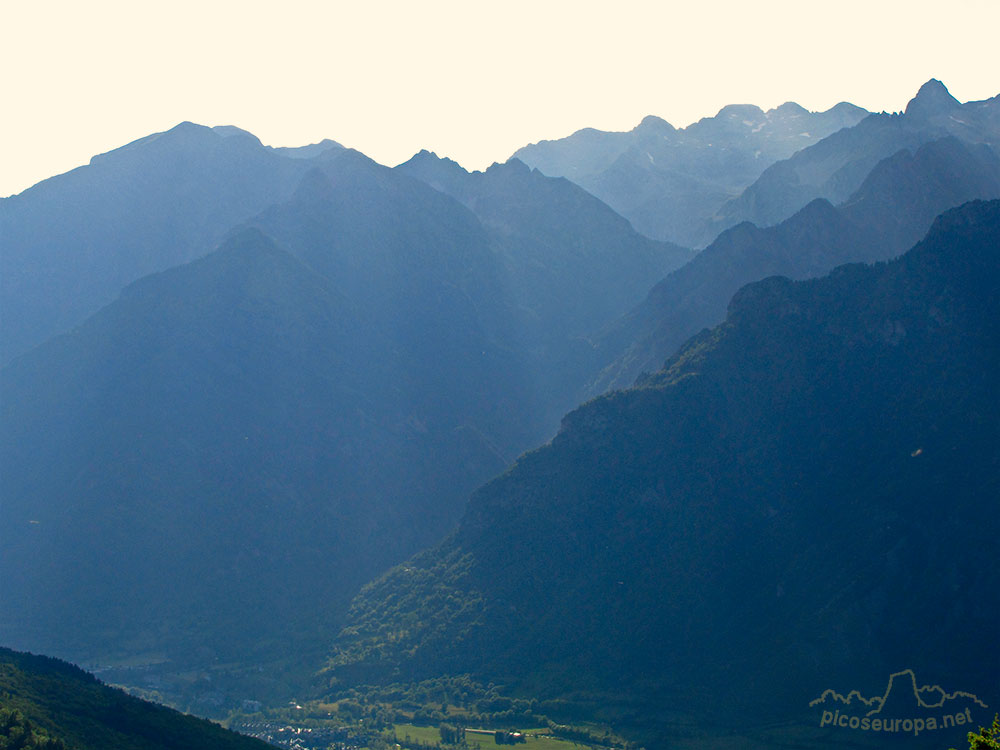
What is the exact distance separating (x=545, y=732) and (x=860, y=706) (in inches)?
1744

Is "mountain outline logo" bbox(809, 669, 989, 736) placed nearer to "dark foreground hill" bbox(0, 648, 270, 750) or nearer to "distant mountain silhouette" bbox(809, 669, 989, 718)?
"distant mountain silhouette" bbox(809, 669, 989, 718)

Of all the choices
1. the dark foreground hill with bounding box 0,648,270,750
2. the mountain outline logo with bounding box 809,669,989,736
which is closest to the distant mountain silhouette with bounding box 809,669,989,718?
the mountain outline logo with bounding box 809,669,989,736

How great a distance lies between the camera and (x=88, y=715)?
406 feet

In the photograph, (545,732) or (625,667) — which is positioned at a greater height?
(625,667)

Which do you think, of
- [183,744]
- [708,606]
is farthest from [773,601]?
[183,744]

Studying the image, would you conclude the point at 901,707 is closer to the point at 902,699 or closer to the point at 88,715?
the point at 902,699

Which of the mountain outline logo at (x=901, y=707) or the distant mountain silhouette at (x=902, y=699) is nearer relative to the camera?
the mountain outline logo at (x=901, y=707)

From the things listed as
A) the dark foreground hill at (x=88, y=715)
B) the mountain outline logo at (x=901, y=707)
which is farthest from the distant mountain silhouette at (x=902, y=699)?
the dark foreground hill at (x=88, y=715)

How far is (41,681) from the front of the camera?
127500mm

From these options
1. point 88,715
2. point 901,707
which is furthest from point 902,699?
point 88,715

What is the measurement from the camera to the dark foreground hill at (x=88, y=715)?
379 feet

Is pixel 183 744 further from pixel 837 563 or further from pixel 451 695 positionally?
pixel 837 563

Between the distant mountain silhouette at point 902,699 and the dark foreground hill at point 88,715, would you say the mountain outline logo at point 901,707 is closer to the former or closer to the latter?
the distant mountain silhouette at point 902,699

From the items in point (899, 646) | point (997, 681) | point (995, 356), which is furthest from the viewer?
point (995, 356)
